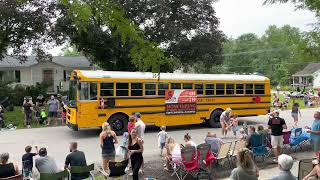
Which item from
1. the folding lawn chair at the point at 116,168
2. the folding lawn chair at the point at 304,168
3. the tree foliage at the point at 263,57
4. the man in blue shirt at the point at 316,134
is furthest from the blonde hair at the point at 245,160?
the tree foliage at the point at 263,57

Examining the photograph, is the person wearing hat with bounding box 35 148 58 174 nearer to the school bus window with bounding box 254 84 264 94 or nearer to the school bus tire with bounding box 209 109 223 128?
the school bus tire with bounding box 209 109 223 128

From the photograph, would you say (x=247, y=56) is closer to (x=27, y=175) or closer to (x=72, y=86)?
(x=72, y=86)

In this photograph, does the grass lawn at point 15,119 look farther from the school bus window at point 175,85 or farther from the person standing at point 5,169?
the person standing at point 5,169

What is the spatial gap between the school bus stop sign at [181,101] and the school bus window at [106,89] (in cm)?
282

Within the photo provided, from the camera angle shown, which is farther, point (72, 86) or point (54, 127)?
point (54, 127)

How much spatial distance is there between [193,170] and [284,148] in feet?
17.3

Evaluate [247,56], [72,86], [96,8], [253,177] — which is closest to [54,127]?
[72,86]

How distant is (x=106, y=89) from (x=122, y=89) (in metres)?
0.77

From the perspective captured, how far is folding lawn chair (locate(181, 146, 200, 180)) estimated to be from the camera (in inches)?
435

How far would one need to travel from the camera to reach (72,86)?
19375mm

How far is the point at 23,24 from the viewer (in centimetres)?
2728

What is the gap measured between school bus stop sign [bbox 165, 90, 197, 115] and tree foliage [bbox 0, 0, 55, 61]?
11058 millimetres

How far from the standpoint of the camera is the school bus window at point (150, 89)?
20.0 m

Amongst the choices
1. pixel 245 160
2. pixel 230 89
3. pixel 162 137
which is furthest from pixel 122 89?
pixel 245 160
